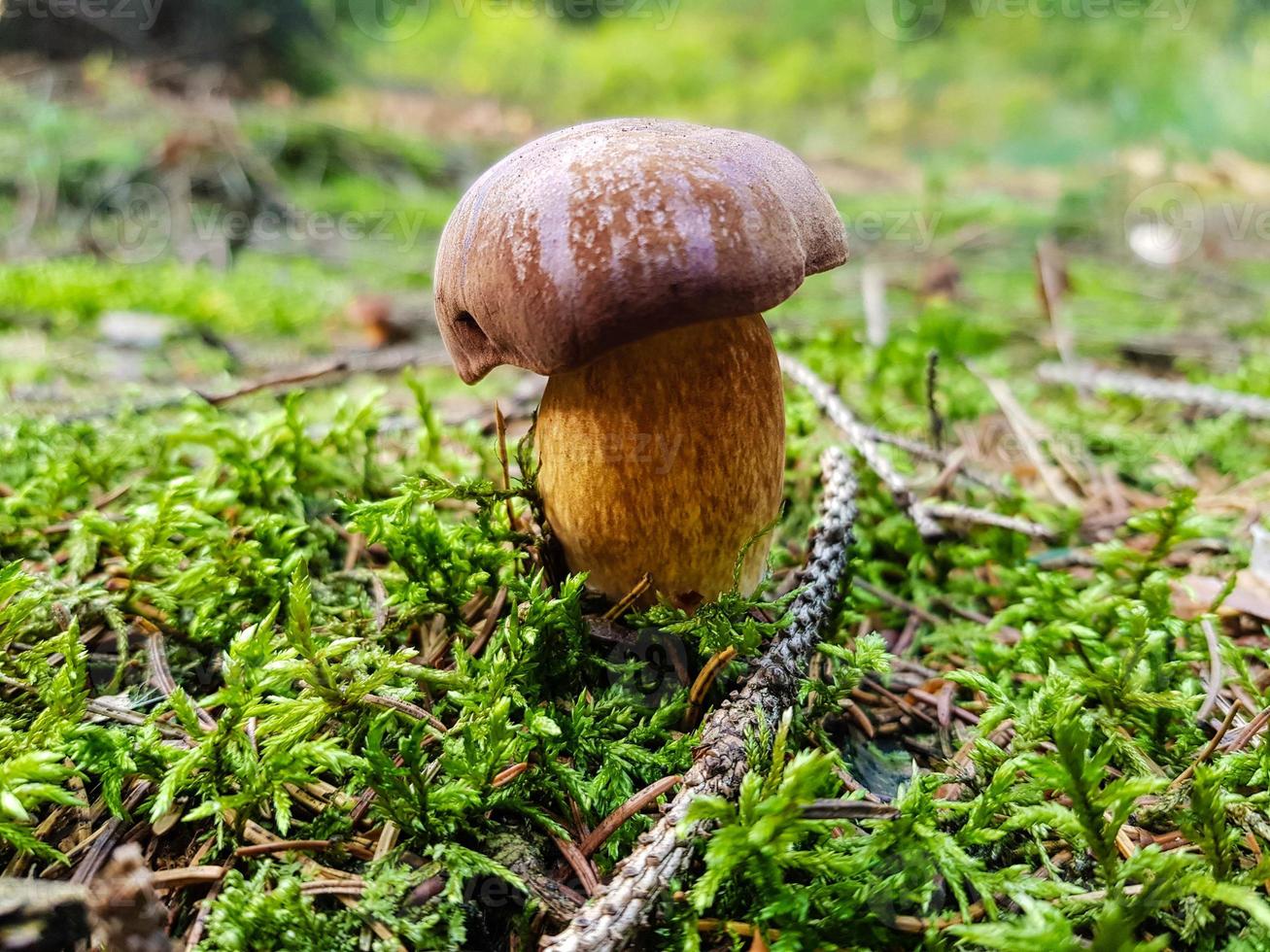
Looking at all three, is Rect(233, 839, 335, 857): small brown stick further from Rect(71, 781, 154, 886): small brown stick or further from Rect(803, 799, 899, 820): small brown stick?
Rect(803, 799, 899, 820): small brown stick

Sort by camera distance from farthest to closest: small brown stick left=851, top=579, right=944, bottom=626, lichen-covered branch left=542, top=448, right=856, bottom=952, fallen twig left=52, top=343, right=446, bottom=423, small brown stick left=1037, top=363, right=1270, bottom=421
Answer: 1. small brown stick left=1037, top=363, right=1270, bottom=421
2. fallen twig left=52, top=343, right=446, bottom=423
3. small brown stick left=851, top=579, right=944, bottom=626
4. lichen-covered branch left=542, top=448, right=856, bottom=952

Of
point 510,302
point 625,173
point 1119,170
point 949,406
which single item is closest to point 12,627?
point 510,302

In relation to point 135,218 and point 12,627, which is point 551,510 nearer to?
point 12,627

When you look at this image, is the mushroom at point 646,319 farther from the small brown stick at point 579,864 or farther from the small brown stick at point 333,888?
the small brown stick at point 333,888

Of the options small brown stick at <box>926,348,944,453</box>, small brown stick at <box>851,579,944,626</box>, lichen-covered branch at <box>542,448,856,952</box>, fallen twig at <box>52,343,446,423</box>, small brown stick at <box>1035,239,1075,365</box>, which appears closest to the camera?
lichen-covered branch at <box>542,448,856,952</box>

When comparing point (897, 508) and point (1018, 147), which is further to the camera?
point (1018, 147)

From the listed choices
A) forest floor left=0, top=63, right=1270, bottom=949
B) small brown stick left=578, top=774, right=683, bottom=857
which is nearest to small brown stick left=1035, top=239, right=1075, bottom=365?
forest floor left=0, top=63, right=1270, bottom=949

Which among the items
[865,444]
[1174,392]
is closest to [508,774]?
[865,444]
